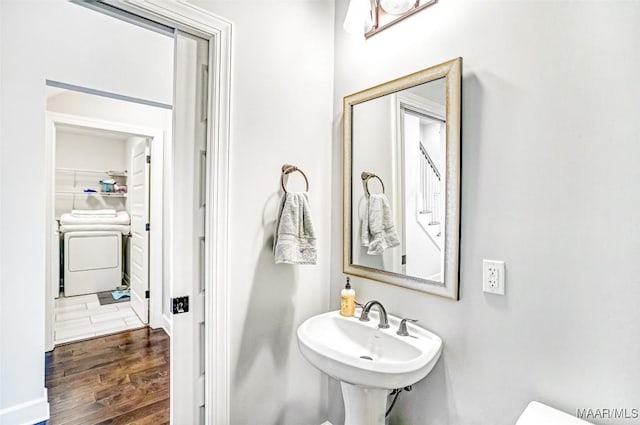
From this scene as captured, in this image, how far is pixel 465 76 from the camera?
116 cm

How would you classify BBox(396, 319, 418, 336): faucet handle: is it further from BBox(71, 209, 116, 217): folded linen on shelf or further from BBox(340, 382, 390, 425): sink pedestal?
BBox(71, 209, 116, 217): folded linen on shelf

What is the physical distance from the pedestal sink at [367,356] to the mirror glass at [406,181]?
223 millimetres

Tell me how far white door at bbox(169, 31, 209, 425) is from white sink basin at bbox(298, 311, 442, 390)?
0.48 meters

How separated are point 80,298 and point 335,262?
426 cm

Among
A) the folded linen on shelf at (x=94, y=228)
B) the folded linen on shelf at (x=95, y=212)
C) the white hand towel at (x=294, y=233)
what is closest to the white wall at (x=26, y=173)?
the white hand towel at (x=294, y=233)

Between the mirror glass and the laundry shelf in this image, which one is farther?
the laundry shelf

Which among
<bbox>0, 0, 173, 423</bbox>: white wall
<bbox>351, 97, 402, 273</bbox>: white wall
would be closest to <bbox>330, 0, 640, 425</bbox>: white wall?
<bbox>351, 97, 402, 273</bbox>: white wall

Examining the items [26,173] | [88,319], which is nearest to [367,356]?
[26,173]

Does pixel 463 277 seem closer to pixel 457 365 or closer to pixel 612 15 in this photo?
pixel 457 365

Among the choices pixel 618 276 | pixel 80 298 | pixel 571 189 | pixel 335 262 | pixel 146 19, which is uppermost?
pixel 146 19

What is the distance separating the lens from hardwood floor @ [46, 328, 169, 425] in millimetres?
1915

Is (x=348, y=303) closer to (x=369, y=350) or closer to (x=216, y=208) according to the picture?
(x=369, y=350)

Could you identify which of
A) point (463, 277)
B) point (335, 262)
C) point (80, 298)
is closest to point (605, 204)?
point (463, 277)

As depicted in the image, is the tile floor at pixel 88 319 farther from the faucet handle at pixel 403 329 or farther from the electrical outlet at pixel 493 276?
the electrical outlet at pixel 493 276
